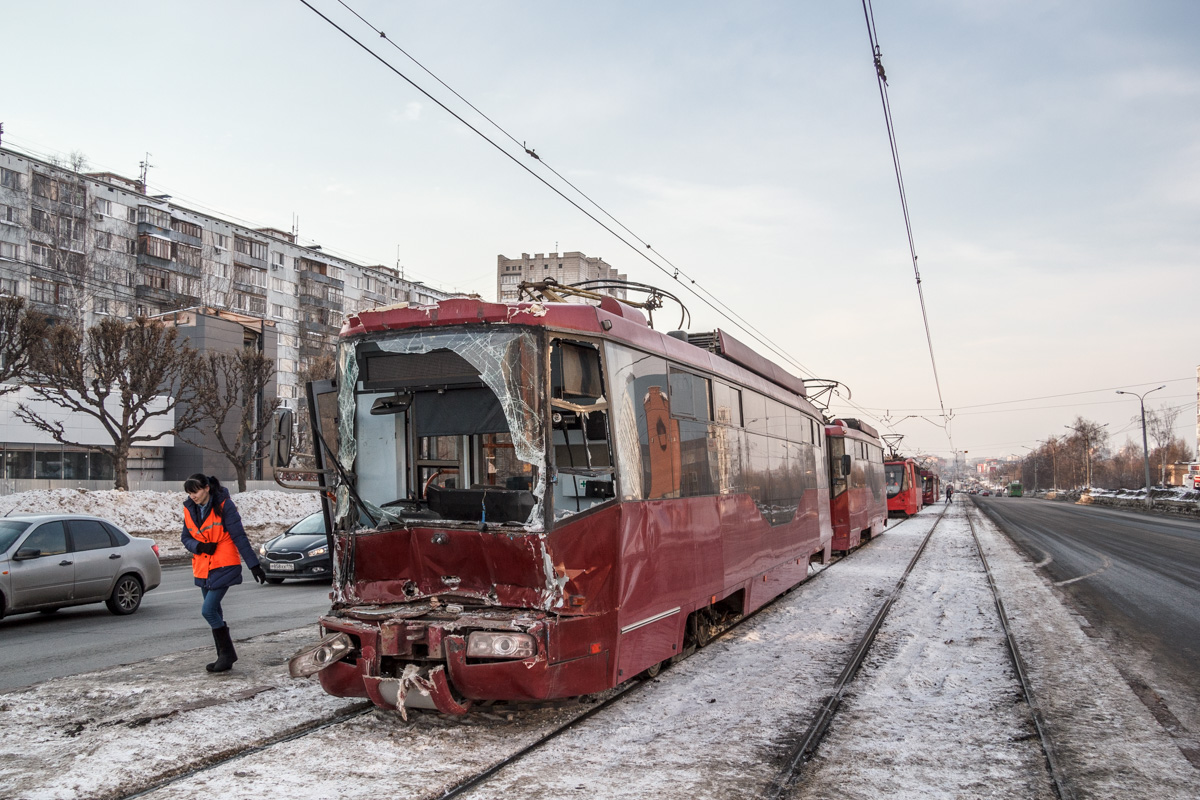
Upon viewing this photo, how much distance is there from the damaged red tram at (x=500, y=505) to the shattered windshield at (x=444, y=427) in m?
0.01

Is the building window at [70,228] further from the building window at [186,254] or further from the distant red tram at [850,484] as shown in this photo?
the distant red tram at [850,484]

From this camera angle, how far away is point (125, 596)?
39.1 ft

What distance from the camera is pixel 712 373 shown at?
28.1ft

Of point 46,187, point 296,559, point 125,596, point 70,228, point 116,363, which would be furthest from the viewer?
point 70,228

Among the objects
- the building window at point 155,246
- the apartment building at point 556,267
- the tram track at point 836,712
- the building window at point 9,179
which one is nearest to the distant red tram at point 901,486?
the tram track at point 836,712

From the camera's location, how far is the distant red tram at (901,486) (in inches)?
1574

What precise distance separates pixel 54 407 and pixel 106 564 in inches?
1224

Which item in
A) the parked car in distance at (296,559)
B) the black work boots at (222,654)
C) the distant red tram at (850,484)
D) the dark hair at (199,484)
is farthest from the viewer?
the distant red tram at (850,484)

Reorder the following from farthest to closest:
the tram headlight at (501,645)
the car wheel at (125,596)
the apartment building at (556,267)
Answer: the apartment building at (556,267)
the car wheel at (125,596)
the tram headlight at (501,645)

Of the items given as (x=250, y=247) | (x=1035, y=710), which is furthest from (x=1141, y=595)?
(x=250, y=247)

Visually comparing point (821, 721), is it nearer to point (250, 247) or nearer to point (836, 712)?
point (836, 712)

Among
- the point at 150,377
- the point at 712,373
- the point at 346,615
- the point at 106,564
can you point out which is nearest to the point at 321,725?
the point at 346,615

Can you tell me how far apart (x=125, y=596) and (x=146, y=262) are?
181 feet

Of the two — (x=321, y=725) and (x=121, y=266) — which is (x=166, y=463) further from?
(x=321, y=725)
